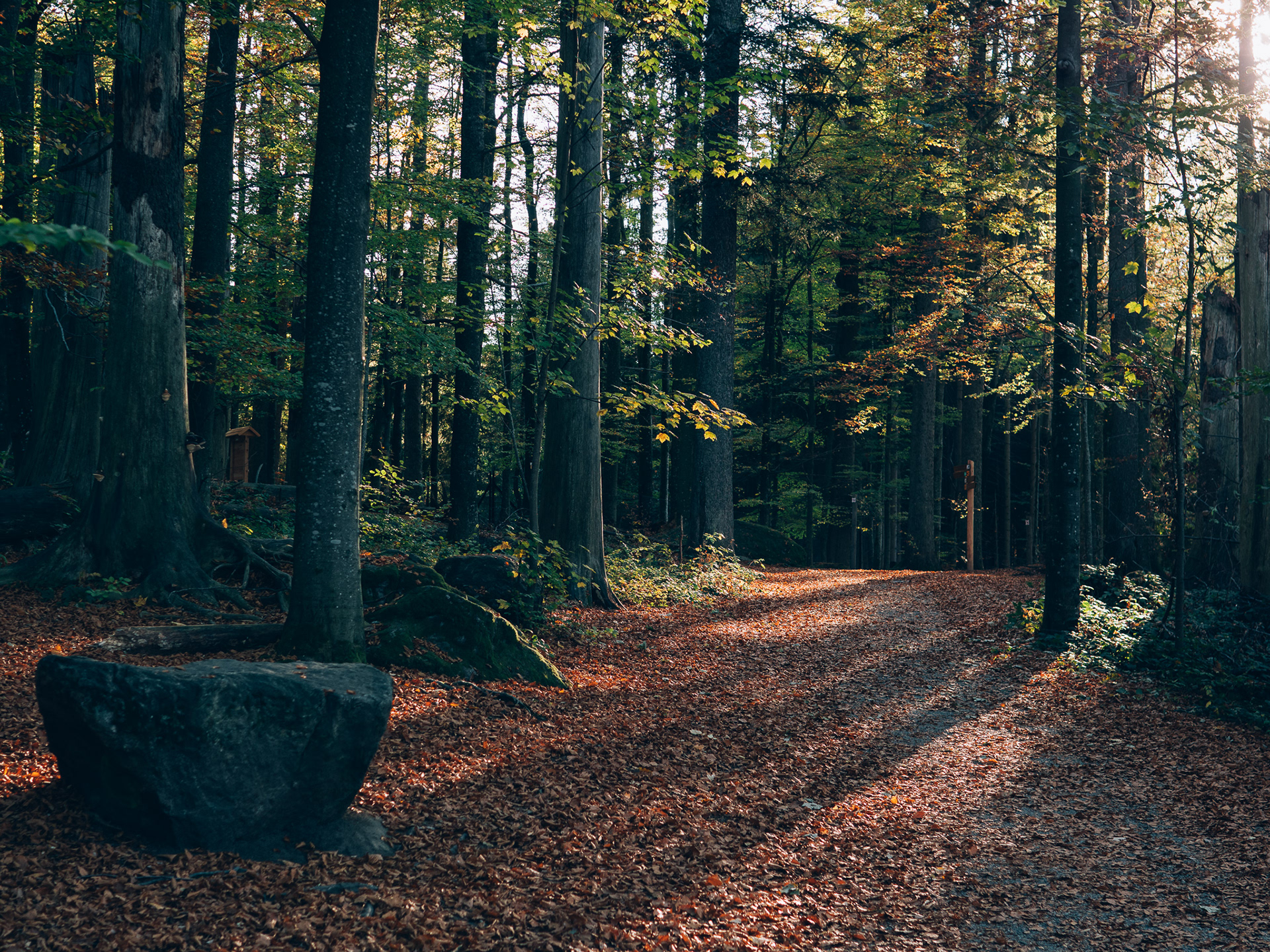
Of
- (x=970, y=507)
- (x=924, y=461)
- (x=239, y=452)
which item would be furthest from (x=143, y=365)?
(x=924, y=461)

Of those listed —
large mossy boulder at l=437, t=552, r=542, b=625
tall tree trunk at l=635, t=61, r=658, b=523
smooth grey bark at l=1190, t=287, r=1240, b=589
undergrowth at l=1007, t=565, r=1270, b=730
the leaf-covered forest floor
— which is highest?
tall tree trunk at l=635, t=61, r=658, b=523

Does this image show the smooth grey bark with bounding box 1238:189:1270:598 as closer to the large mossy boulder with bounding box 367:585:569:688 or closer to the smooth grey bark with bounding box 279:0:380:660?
the large mossy boulder with bounding box 367:585:569:688

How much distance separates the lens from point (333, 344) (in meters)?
5.77

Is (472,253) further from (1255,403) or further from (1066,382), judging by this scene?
(1255,403)

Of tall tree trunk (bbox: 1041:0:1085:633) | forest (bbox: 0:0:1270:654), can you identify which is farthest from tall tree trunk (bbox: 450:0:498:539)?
tall tree trunk (bbox: 1041:0:1085:633)

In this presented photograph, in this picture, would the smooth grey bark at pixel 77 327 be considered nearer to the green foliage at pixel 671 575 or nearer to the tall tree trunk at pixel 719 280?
the green foliage at pixel 671 575

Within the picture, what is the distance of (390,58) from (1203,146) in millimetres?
11926

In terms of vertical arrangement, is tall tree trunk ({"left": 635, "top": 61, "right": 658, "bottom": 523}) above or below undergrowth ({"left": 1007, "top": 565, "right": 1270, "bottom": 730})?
above

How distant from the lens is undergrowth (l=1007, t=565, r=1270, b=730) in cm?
755

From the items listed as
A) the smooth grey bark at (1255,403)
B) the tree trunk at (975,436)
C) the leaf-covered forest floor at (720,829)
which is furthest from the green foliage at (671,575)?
the tree trunk at (975,436)

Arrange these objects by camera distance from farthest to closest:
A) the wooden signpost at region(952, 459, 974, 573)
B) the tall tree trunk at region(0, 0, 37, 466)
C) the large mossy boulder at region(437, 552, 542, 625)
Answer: the wooden signpost at region(952, 459, 974, 573), the tall tree trunk at region(0, 0, 37, 466), the large mossy boulder at region(437, 552, 542, 625)

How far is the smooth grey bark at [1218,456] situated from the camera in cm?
1042

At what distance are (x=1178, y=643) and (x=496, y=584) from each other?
24.2 feet

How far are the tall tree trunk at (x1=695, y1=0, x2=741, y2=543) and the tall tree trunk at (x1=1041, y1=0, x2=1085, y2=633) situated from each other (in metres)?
6.09
